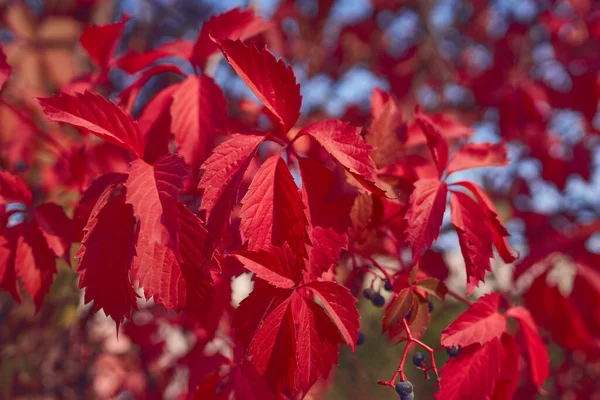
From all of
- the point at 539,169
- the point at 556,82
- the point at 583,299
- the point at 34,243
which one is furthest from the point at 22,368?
the point at 556,82

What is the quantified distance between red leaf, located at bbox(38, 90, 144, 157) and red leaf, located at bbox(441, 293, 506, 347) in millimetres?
644

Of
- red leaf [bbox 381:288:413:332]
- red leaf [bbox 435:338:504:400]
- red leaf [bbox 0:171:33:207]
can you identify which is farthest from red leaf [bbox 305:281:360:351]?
red leaf [bbox 0:171:33:207]

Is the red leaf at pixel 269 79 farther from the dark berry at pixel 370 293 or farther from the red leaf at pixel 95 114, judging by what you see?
the dark berry at pixel 370 293

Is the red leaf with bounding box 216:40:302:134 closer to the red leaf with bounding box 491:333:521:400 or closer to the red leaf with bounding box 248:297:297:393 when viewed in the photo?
the red leaf with bounding box 248:297:297:393

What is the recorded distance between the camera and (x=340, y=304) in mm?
768

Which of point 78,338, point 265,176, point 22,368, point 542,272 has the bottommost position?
point 542,272

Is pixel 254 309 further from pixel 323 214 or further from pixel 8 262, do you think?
pixel 8 262

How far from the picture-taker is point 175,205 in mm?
695

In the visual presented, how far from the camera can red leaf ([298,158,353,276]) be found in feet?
2.61

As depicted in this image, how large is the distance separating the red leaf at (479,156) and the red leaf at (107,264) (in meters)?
0.69

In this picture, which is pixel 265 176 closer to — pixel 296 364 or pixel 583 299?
pixel 296 364

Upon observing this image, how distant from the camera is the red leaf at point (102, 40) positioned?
109 cm

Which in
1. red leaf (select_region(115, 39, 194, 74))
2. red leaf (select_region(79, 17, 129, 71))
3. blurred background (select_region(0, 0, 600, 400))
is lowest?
blurred background (select_region(0, 0, 600, 400))

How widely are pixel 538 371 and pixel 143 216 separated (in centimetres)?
89
